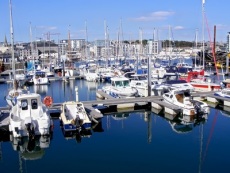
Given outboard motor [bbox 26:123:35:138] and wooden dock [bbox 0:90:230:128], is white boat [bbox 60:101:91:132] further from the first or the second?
outboard motor [bbox 26:123:35:138]

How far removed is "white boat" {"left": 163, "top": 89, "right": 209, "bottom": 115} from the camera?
26703 mm

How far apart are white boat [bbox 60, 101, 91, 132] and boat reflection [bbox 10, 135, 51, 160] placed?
158cm

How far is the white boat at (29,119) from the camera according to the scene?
2105 cm

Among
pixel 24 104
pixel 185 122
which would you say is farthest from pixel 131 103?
pixel 24 104

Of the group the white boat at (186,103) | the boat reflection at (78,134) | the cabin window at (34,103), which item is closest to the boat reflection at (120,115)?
the white boat at (186,103)

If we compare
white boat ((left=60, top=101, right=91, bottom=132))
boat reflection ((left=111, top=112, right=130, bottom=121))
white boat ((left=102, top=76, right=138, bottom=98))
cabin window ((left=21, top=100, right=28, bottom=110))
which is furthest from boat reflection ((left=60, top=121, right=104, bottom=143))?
white boat ((left=102, top=76, right=138, bottom=98))

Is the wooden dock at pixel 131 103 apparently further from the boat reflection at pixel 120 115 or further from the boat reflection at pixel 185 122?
the boat reflection at pixel 120 115

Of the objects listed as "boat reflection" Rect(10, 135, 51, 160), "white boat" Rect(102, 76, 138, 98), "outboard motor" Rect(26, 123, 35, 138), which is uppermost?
"white boat" Rect(102, 76, 138, 98)

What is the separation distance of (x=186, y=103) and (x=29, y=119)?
1297cm

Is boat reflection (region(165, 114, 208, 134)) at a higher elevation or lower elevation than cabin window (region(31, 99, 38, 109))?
lower

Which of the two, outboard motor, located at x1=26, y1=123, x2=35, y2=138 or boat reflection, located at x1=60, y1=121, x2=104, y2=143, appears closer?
outboard motor, located at x1=26, y1=123, x2=35, y2=138

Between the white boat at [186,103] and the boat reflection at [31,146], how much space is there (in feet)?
37.4

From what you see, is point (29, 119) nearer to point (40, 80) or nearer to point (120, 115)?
point (120, 115)

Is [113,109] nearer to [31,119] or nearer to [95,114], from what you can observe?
[95,114]
